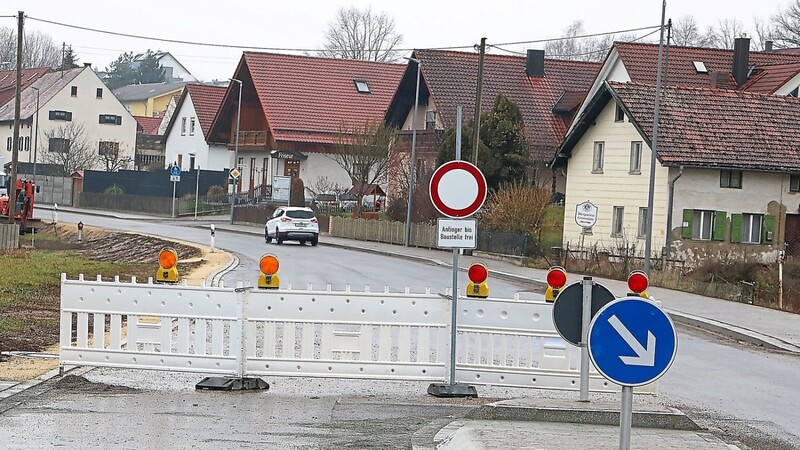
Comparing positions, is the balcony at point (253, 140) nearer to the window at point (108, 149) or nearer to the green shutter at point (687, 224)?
the window at point (108, 149)

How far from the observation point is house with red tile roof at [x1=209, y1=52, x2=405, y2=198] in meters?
71.2

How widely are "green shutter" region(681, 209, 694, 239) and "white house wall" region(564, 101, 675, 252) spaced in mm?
677

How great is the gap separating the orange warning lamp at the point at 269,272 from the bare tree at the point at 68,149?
8037 centimetres

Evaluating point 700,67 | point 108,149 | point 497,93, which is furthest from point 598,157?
point 108,149

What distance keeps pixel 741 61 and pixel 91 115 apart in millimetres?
58178

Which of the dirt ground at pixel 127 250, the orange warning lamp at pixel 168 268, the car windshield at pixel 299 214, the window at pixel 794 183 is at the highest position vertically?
the window at pixel 794 183

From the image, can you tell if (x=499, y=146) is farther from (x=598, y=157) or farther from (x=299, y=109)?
(x=299, y=109)

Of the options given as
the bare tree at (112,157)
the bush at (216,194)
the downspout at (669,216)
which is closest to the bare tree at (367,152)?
the bush at (216,194)

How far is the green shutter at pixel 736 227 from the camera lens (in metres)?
41.5

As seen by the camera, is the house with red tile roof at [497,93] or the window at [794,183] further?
the house with red tile roof at [497,93]

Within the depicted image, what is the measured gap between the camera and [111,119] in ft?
323

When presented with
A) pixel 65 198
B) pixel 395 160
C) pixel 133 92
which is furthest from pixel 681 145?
pixel 133 92

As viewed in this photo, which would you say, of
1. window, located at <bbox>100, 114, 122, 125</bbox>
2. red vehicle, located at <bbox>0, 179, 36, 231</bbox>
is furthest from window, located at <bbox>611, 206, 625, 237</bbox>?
window, located at <bbox>100, 114, 122, 125</bbox>

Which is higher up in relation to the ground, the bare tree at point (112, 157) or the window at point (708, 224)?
the bare tree at point (112, 157)
